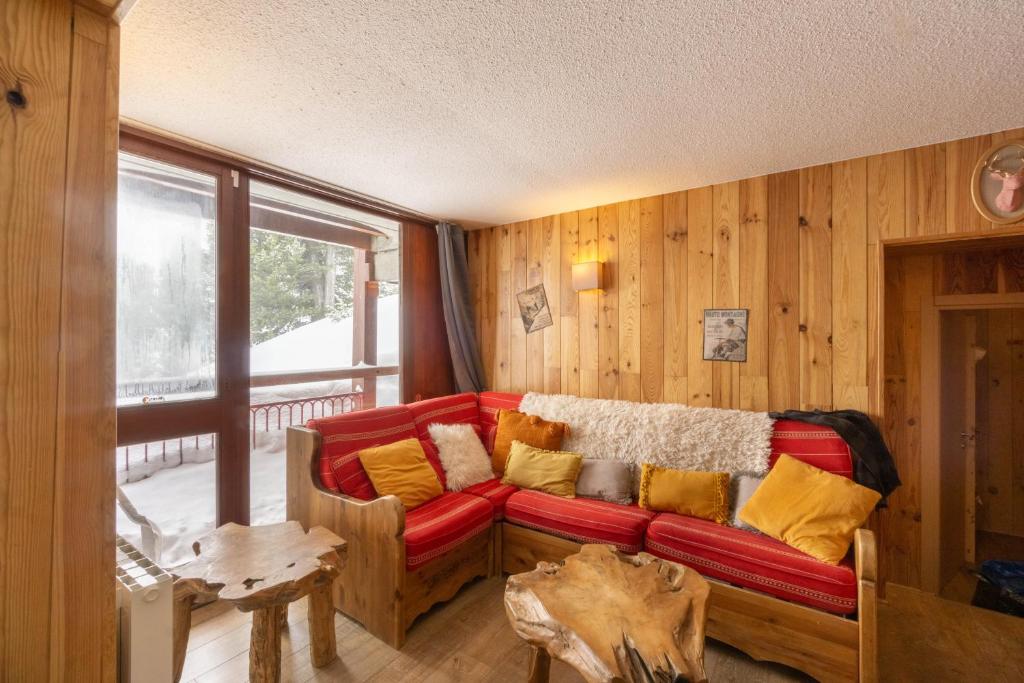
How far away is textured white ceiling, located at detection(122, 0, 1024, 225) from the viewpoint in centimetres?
131

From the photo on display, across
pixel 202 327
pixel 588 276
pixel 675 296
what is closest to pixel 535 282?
pixel 588 276

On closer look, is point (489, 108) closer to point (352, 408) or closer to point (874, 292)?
point (874, 292)

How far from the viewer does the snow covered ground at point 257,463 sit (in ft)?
7.18

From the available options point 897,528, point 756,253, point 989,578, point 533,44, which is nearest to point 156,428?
point 533,44

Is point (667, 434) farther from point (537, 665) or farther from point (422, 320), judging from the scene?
point (422, 320)

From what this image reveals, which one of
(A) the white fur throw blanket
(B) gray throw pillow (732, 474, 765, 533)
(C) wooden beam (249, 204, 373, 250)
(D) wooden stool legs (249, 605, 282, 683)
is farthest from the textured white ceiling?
(D) wooden stool legs (249, 605, 282, 683)

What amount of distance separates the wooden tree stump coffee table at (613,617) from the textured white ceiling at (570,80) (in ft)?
6.18

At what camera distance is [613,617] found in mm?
1337

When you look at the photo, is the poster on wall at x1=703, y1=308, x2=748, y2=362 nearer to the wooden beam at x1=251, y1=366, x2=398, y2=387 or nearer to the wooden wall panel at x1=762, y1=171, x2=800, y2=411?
the wooden wall panel at x1=762, y1=171, x2=800, y2=411

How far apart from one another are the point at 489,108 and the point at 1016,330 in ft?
13.3

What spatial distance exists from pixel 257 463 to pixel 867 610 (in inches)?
139

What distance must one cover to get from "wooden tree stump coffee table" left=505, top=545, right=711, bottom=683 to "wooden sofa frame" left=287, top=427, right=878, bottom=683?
55cm

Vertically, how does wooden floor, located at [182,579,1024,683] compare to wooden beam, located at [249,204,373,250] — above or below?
below

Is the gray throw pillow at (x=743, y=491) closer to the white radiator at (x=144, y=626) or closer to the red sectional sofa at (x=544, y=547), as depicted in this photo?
the red sectional sofa at (x=544, y=547)
